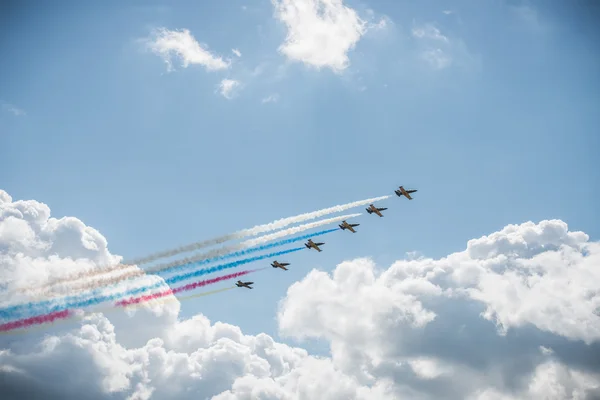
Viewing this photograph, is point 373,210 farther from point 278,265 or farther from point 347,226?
point 278,265

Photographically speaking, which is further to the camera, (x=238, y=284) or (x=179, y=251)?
(x=238, y=284)

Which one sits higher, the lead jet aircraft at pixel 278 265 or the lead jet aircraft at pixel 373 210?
the lead jet aircraft at pixel 373 210

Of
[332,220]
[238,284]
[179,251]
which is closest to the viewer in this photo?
[179,251]

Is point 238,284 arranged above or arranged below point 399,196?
below

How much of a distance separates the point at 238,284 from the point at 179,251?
33179 millimetres

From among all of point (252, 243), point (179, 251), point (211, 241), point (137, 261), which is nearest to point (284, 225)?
point (252, 243)

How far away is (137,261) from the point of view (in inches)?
5428

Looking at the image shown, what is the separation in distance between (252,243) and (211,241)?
12.1 meters

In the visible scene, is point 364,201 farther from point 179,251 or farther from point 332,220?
point 179,251

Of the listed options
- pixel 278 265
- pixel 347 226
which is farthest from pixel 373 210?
pixel 278 265

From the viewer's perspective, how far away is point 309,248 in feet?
532

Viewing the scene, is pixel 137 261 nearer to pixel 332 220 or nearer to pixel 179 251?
pixel 179 251

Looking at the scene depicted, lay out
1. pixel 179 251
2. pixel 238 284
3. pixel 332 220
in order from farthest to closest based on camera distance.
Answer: pixel 238 284
pixel 332 220
pixel 179 251

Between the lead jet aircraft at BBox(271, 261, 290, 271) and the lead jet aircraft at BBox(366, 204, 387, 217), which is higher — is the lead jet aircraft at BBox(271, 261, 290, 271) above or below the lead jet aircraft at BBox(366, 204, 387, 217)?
below
